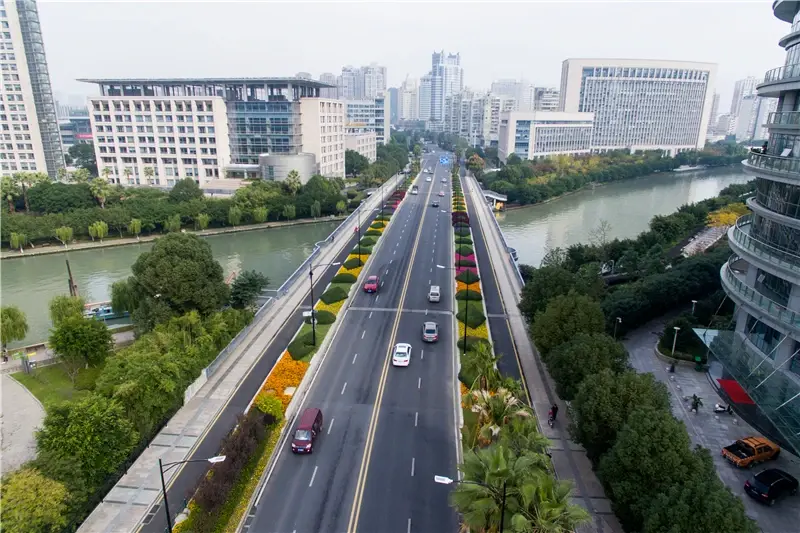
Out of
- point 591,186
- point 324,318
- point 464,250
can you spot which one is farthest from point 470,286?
point 591,186

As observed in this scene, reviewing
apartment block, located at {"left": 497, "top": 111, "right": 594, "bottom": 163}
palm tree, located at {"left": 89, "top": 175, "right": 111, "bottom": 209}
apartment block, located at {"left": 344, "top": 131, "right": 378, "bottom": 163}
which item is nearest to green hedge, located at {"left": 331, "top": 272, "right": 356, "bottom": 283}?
palm tree, located at {"left": 89, "top": 175, "right": 111, "bottom": 209}

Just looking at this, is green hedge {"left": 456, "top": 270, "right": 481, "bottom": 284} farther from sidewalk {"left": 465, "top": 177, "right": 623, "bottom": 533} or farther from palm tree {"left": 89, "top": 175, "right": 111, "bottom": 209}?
palm tree {"left": 89, "top": 175, "right": 111, "bottom": 209}

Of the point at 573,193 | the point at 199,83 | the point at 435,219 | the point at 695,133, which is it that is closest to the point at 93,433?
the point at 435,219

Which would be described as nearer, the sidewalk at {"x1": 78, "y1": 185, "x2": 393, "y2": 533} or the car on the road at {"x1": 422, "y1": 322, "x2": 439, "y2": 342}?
the sidewalk at {"x1": 78, "y1": 185, "x2": 393, "y2": 533}

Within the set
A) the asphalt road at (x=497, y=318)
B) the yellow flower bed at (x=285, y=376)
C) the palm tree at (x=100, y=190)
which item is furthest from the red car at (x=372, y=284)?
the palm tree at (x=100, y=190)

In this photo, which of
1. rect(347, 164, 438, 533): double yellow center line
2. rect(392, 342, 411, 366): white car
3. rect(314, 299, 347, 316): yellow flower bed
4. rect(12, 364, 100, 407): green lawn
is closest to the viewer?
rect(347, 164, 438, 533): double yellow center line

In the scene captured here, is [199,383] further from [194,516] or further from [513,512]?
[513,512]

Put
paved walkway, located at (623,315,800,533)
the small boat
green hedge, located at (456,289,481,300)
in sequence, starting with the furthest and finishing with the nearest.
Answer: green hedge, located at (456,289,481,300)
the small boat
paved walkway, located at (623,315,800,533)
